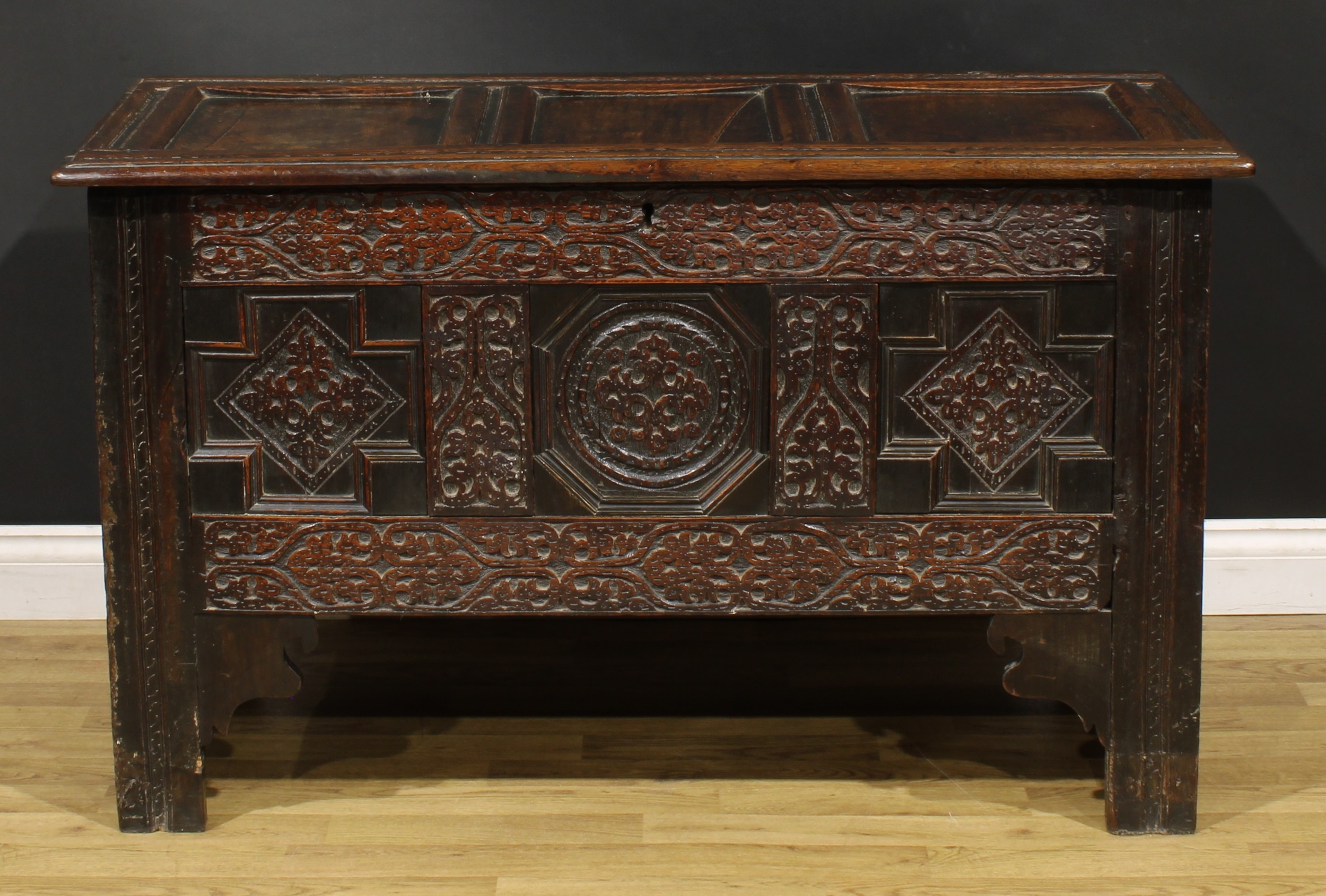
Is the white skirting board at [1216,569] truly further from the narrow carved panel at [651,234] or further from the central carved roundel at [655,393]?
the central carved roundel at [655,393]

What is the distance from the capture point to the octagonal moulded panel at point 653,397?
2.03m

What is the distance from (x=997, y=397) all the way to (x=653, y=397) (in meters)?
0.46

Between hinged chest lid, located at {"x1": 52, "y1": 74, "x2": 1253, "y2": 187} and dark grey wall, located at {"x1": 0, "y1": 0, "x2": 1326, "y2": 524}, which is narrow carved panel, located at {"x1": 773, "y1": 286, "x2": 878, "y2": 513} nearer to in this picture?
hinged chest lid, located at {"x1": 52, "y1": 74, "x2": 1253, "y2": 187}

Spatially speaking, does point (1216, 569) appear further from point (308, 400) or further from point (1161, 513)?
point (308, 400)

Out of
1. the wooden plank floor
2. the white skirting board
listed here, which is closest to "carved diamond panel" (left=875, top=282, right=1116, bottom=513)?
the wooden plank floor

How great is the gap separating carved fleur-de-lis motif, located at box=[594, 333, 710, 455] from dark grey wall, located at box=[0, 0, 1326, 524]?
843mm

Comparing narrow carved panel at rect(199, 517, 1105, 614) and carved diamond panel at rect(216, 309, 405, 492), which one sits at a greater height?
carved diamond panel at rect(216, 309, 405, 492)

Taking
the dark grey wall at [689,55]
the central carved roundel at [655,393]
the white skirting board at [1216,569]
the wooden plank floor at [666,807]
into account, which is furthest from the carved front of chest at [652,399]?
the white skirting board at [1216,569]

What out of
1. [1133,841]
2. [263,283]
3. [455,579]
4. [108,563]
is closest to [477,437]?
[455,579]

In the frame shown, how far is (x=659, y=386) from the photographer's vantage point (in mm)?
2057

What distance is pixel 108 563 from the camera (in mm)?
2096

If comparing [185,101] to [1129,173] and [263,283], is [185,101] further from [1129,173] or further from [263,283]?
[1129,173]

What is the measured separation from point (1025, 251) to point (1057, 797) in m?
0.82

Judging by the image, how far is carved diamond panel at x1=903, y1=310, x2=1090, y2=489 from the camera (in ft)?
6.65
